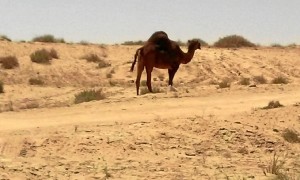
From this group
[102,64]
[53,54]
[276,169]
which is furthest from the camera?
[53,54]

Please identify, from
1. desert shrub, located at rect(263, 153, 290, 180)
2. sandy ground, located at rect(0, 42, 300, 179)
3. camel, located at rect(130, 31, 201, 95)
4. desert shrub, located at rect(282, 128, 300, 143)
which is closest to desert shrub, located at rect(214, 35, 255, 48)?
sandy ground, located at rect(0, 42, 300, 179)

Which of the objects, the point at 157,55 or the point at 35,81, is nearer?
the point at 157,55

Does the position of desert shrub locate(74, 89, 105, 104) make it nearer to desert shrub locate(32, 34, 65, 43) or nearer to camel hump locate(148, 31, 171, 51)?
camel hump locate(148, 31, 171, 51)

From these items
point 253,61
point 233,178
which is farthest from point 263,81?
point 233,178

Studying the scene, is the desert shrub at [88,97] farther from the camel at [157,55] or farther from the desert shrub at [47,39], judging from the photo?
the desert shrub at [47,39]

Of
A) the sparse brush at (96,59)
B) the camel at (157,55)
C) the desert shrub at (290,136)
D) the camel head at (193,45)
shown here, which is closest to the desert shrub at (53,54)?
the sparse brush at (96,59)

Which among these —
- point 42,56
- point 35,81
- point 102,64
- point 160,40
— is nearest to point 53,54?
point 42,56

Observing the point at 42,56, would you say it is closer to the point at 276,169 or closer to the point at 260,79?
the point at 260,79

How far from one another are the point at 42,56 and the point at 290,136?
2311 cm

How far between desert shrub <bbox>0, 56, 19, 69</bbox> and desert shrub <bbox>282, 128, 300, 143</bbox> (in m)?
21.7

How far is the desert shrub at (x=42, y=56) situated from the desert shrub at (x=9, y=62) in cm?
135

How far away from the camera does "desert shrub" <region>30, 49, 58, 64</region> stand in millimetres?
33969

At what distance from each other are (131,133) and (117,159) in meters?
1.41

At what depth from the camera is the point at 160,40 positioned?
66.6 ft
